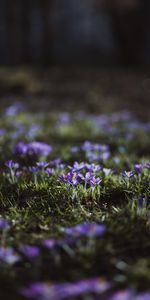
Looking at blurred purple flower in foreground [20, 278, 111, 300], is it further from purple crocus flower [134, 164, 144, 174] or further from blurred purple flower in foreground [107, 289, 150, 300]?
purple crocus flower [134, 164, 144, 174]

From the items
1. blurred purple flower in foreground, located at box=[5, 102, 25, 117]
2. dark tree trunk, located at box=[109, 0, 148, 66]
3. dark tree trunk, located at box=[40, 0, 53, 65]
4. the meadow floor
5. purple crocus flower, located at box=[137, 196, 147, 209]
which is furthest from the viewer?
dark tree trunk, located at box=[109, 0, 148, 66]

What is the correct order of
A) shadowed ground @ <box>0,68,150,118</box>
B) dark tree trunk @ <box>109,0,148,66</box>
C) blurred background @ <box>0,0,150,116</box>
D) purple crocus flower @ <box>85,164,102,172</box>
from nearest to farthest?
purple crocus flower @ <box>85,164,102,172</box>, shadowed ground @ <box>0,68,150,118</box>, blurred background @ <box>0,0,150,116</box>, dark tree trunk @ <box>109,0,148,66</box>

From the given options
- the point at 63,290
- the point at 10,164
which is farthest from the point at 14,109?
the point at 63,290

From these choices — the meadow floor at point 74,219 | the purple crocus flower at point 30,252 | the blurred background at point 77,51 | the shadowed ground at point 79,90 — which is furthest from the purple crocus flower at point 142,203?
the blurred background at point 77,51

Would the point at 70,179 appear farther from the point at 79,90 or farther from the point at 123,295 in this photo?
the point at 79,90

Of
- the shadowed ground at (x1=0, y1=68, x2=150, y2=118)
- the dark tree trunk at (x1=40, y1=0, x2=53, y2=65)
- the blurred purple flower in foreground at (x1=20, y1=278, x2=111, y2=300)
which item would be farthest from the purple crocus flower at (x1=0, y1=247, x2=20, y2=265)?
the dark tree trunk at (x1=40, y1=0, x2=53, y2=65)

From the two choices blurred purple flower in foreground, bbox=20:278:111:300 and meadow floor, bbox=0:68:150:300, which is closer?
blurred purple flower in foreground, bbox=20:278:111:300
